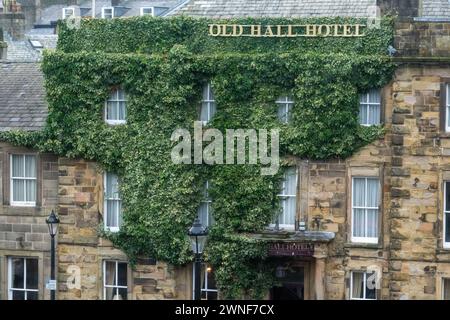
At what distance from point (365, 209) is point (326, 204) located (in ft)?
3.70

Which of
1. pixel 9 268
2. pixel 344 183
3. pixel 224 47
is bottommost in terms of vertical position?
pixel 9 268

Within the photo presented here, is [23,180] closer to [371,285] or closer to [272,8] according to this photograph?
[272,8]

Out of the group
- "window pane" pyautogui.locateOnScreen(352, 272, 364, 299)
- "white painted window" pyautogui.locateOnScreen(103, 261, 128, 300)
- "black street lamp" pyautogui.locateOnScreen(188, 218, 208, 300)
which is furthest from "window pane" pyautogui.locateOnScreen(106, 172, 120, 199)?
"window pane" pyautogui.locateOnScreen(352, 272, 364, 299)

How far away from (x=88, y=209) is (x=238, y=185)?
16.2ft

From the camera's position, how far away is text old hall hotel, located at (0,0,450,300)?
41.2 m

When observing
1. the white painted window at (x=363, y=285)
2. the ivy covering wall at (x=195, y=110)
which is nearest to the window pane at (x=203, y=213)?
the ivy covering wall at (x=195, y=110)

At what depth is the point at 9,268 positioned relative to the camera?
4619cm

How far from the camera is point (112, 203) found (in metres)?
44.8

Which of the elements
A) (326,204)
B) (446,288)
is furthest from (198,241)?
(446,288)

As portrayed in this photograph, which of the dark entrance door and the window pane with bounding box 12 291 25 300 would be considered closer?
the dark entrance door

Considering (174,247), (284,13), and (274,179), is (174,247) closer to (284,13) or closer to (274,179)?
(274,179)

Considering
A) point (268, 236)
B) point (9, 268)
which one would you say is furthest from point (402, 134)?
point (9, 268)

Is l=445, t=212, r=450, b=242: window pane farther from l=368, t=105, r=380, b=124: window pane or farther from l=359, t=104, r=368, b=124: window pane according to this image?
l=359, t=104, r=368, b=124: window pane

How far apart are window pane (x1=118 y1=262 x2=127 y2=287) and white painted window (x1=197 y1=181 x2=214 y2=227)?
2.87 metres
